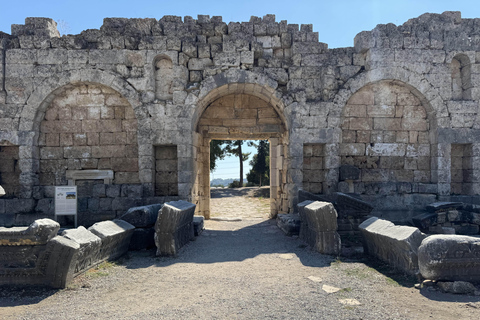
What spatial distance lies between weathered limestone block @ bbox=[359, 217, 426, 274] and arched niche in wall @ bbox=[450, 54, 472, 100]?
565 cm

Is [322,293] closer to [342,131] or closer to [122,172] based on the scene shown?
[342,131]

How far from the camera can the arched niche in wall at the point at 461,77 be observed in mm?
9000

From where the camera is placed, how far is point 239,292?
429cm

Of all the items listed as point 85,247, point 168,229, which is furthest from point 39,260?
point 168,229

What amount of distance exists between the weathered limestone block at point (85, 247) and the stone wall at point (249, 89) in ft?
11.4

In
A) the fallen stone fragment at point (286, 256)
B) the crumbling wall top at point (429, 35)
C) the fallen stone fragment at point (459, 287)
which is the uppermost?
the crumbling wall top at point (429, 35)

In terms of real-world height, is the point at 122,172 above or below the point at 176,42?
below

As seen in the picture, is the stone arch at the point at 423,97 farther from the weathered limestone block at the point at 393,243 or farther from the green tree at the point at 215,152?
the green tree at the point at 215,152

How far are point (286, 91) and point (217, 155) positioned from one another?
1647cm

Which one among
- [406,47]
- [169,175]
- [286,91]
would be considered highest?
[406,47]

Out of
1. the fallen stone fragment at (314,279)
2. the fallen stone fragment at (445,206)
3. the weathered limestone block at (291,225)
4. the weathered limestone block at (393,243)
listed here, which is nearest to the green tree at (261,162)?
the weathered limestone block at (291,225)

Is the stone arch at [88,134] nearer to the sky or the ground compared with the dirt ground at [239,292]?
nearer to the sky


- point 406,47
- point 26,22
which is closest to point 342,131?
point 406,47

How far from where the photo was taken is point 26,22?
344 inches
